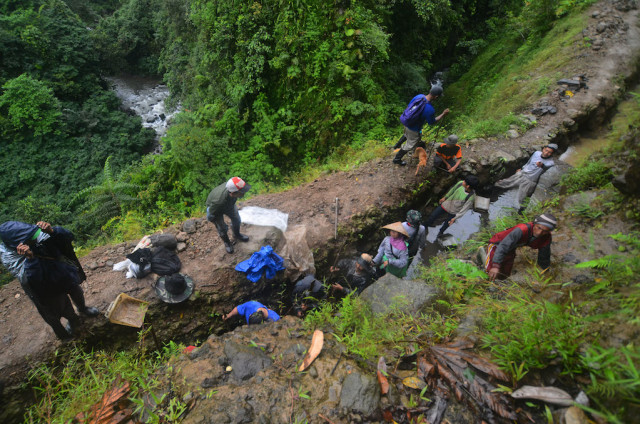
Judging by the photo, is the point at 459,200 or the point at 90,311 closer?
the point at 90,311

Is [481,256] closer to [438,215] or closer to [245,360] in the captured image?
[438,215]

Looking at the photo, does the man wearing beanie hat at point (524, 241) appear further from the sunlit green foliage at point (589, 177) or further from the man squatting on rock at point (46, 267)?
the man squatting on rock at point (46, 267)

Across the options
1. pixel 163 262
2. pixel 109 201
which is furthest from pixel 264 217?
pixel 109 201

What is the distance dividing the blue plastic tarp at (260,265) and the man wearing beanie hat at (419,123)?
155 inches

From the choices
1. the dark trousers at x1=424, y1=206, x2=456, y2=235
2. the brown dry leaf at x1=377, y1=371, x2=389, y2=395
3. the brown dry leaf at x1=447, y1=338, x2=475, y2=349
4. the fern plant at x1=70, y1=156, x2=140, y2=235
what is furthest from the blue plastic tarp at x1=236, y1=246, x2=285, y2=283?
the fern plant at x1=70, y1=156, x2=140, y2=235

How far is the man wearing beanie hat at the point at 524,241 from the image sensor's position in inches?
150

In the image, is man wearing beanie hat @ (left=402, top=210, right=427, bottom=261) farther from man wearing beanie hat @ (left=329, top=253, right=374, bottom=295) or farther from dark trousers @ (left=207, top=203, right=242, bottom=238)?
A: dark trousers @ (left=207, top=203, right=242, bottom=238)

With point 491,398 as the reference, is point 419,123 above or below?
above

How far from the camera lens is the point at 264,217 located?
6.39 metres

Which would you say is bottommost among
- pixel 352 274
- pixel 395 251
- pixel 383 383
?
pixel 352 274

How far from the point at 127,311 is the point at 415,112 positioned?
6.21 meters

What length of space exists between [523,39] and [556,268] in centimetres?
1241

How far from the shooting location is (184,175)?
9.29m

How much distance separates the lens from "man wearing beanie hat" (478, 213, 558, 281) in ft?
12.5
